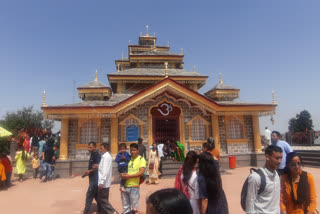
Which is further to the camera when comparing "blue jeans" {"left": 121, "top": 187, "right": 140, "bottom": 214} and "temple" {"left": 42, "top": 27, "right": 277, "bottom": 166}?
"temple" {"left": 42, "top": 27, "right": 277, "bottom": 166}

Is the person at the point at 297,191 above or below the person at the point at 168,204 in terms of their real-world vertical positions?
below

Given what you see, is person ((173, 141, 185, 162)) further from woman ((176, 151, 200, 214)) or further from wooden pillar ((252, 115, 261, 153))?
woman ((176, 151, 200, 214))

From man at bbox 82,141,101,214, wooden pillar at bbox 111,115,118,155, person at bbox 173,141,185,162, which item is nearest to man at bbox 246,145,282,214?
man at bbox 82,141,101,214

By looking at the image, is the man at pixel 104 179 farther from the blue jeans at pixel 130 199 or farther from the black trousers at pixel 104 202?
the blue jeans at pixel 130 199

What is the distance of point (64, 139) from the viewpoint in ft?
36.1

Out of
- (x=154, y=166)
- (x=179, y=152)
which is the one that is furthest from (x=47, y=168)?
(x=179, y=152)

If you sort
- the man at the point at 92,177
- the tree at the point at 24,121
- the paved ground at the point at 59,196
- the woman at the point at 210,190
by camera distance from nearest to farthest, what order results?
the woman at the point at 210,190
the man at the point at 92,177
the paved ground at the point at 59,196
the tree at the point at 24,121

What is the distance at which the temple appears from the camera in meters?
11.0

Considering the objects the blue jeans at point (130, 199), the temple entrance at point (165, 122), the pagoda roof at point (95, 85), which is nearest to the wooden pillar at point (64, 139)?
the pagoda roof at point (95, 85)

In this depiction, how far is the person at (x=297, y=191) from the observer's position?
2584 mm

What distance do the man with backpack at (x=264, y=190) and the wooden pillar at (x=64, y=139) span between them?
10.6m

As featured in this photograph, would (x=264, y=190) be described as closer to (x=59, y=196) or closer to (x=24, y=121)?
(x=59, y=196)

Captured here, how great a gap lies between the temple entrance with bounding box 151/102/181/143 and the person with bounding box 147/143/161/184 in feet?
9.03

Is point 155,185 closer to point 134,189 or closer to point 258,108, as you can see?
point 134,189
